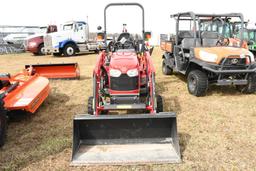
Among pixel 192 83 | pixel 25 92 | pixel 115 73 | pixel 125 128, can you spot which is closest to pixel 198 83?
pixel 192 83

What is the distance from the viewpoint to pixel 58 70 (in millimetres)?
8328

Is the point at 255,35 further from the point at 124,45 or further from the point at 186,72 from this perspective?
the point at 124,45

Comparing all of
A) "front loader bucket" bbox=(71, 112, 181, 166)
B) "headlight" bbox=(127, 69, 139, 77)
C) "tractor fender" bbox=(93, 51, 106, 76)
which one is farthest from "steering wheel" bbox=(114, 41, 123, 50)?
"front loader bucket" bbox=(71, 112, 181, 166)

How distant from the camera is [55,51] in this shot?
15.9 m

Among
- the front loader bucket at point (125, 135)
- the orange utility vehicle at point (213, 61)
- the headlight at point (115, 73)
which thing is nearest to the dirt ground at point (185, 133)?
the front loader bucket at point (125, 135)

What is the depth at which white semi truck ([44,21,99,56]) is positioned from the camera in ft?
52.3

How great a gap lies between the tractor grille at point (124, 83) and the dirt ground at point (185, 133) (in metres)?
0.94

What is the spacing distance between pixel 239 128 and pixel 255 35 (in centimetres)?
986

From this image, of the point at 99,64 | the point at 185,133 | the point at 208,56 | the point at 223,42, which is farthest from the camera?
the point at 223,42

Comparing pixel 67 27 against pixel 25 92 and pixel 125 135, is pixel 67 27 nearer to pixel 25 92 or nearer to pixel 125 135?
pixel 25 92

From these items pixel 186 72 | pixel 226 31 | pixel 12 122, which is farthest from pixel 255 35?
pixel 12 122

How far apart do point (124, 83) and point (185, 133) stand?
3.88ft

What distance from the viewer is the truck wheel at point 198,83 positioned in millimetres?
5867

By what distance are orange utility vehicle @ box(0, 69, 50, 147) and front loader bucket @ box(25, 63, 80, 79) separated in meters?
2.39
